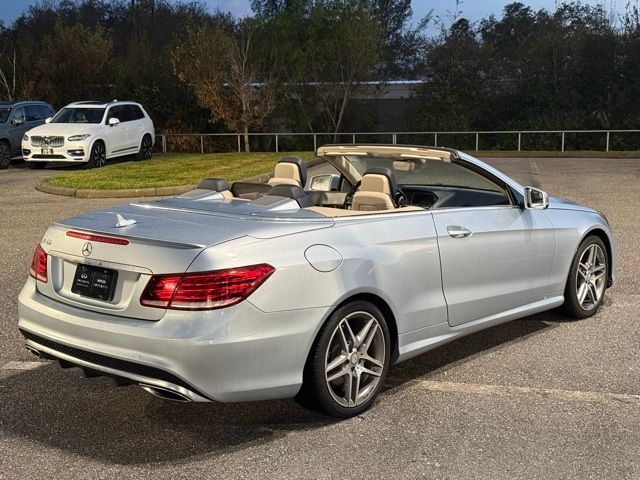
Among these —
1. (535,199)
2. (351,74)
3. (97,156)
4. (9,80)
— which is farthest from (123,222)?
→ (9,80)

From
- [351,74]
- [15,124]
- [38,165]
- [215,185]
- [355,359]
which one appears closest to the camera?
[355,359]

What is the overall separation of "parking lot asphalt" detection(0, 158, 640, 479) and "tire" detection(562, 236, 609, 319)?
24 centimetres

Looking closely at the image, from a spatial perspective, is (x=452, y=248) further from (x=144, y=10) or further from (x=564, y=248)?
(x=144, y=10)

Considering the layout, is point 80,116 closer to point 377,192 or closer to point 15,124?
point 15,124

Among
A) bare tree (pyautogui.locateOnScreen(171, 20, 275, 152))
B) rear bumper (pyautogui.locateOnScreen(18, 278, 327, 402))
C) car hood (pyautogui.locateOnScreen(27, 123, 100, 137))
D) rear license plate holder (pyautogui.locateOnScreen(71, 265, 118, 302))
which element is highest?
bare tree (pyautogui.locateOnScreen(171, 20, 275, 152))

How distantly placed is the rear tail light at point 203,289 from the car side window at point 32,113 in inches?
796

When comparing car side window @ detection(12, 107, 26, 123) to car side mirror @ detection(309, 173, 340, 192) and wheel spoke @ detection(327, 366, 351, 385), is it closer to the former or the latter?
car side mirror @ detection(309, 173, 340, 192)

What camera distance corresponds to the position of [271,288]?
3691mm

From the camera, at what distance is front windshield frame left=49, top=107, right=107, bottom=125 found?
20516mm

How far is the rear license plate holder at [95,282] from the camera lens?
3.84 metres

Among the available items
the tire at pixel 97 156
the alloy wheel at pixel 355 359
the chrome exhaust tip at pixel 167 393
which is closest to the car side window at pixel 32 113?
the tire at pixel 97 156

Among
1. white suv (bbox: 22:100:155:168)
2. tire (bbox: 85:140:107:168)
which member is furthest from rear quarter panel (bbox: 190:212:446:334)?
tire (bbox: 85:140:107:168)

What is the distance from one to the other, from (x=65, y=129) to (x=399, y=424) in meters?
17.6

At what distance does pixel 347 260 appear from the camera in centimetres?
400
